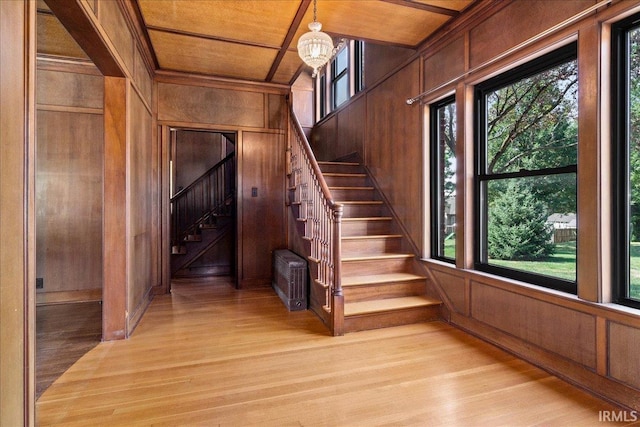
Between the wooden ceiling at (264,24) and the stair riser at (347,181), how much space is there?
161 centimetres

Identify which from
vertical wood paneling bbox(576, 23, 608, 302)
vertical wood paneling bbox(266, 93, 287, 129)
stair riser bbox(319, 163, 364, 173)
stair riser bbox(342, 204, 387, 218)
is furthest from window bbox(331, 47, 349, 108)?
vertical wood paneling bbox(576, 23, 608, 302)

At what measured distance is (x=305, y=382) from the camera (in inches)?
89.2

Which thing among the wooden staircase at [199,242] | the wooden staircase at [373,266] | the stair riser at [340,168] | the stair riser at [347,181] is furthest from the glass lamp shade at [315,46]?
the wooden staircase at [199,242]

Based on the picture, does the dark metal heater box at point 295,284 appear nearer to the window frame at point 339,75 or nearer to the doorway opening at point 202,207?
the doorway opening at point 202,207

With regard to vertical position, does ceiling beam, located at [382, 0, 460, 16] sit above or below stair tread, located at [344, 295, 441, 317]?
above

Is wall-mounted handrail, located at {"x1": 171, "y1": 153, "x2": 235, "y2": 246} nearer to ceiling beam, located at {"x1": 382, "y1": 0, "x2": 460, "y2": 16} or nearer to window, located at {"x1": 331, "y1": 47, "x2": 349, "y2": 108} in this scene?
window, located at {"x1": 331, "y1": 47, "x2": 349, "y2": 108}

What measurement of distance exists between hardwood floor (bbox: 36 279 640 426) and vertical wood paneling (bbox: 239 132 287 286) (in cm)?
172

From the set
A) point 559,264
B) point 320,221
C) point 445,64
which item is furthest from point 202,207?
point 559,264

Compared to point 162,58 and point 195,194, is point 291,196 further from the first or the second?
point 195,194

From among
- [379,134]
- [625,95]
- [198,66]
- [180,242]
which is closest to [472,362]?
[625,95]

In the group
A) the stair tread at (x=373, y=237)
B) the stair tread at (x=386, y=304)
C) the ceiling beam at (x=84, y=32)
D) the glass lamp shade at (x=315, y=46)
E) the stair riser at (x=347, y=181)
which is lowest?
the stair tread at (x=386, y=304)

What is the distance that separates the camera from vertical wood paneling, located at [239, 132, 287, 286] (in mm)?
4934

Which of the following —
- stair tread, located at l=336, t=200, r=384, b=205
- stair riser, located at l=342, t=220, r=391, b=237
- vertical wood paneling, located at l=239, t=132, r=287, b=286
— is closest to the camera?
→ stair riser, located at l=342, t=220, r=391, b=237

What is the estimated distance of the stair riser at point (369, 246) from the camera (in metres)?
3.91
